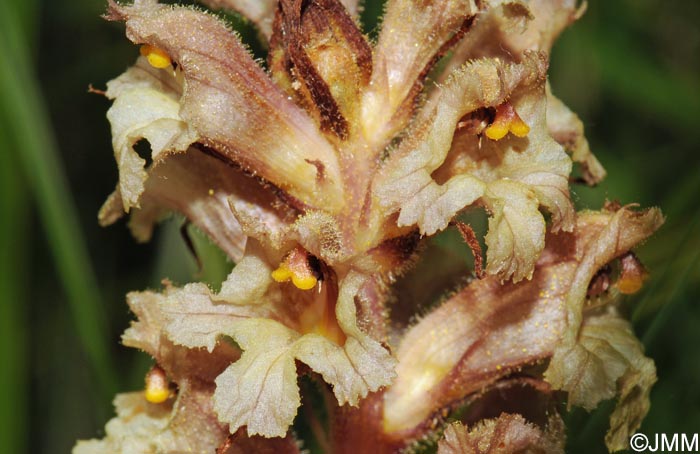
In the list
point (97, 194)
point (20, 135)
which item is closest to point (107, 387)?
point (20, 135)

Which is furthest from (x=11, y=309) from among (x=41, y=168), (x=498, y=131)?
(x=498, y=131)

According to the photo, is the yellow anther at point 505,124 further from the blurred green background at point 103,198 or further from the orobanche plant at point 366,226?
the blurred green background at point 103,198

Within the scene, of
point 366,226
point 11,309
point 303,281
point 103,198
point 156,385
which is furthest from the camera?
point 103,198

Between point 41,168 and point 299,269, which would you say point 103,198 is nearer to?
point 41,168

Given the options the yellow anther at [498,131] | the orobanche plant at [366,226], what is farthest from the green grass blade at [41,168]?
the yellow anther at [498,131]

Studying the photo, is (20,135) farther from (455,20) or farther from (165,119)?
(455,20)
